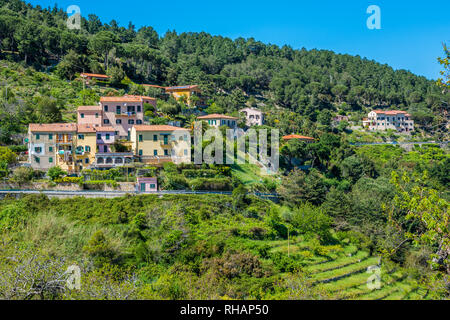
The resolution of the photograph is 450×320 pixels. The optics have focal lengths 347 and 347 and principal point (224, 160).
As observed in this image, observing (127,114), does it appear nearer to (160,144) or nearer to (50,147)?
(160,144)

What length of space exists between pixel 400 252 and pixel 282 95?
7211cm

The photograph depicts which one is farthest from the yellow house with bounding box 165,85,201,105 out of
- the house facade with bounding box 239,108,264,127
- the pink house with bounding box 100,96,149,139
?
the pink house with bounding box 100,96,149,139

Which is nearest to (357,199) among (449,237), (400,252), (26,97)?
(400,252)

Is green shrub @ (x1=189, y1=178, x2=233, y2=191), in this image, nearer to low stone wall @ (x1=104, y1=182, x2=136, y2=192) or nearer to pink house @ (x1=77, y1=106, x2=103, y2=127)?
low stone wall @ (x1=104, y1=182, x2=136, y2=192)

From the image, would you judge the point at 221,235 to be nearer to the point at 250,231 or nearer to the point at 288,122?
the point at 250,231

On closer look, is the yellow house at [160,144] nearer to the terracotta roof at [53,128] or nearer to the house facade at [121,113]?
the house facade at [121,113]

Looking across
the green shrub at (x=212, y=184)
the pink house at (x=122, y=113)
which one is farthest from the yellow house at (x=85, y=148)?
the green shrub at (x=212, y=184)

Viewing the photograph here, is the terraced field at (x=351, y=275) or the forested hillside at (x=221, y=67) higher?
the forested hillside at (x=221, y=67)

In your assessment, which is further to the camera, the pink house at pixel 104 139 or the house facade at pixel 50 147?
A: the pink house at pixel 104 139

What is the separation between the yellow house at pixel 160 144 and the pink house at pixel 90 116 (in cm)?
613

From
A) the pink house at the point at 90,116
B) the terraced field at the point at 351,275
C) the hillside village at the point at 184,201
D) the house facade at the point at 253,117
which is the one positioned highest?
the house facade at the point at 253,117

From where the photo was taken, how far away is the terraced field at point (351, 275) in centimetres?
2823

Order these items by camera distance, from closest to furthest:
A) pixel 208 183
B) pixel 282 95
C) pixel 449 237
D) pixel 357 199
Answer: pixel 449 237 < pixel 208 183 < pixel 357 199 < pixel 282 95
